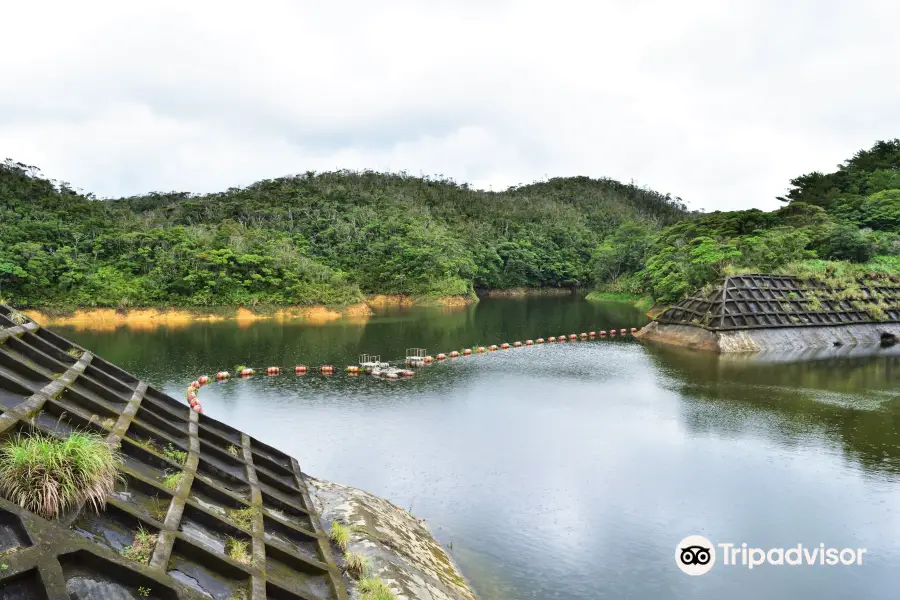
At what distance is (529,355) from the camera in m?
34.8

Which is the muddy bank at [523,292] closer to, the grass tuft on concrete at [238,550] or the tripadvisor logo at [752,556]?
the tripadvisor logo at [752,556]

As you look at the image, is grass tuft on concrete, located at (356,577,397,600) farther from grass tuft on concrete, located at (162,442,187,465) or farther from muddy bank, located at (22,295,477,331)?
muddy bank, located at (22,295,477,331)

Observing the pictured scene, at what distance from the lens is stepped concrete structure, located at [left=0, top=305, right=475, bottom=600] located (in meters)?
5.02

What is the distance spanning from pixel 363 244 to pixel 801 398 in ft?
178

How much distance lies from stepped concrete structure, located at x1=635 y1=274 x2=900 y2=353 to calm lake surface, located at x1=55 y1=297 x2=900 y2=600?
325cm

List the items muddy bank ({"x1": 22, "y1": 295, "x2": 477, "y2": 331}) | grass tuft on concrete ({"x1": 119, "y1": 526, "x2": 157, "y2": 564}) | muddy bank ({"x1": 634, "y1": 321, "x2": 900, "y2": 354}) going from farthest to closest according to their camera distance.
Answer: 1. muddy bank ({"x1": 22, "y1": 295, "x2": 477, "y2": 331})
2. muddy bank ({"x1": 634, "y1": 321, "x2": 900, "y2": 354})
3. grass tuft on concrete ({"x1": 119, "y1": 526, "x2": 157, "y2": 564})

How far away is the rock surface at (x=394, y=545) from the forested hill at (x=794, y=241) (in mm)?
37122

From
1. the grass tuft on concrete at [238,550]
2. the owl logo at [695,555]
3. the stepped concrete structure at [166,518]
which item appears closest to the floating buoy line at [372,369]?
the stepped concrete structure at [166,518]

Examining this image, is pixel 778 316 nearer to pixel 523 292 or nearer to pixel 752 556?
pixel 752 556

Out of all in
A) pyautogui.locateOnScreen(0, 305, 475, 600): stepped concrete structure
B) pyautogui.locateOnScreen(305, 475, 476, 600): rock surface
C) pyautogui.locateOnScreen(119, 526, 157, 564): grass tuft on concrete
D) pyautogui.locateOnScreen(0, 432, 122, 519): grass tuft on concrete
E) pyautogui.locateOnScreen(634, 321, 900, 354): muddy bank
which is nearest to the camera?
pyautogui.locateOnScreen(0, 305, 475, 600): stepped concrete structure

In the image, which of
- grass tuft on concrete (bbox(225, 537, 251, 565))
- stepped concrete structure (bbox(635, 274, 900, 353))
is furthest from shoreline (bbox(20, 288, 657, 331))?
grass tuft on concrete (bbox(225, 537, 251, 565))

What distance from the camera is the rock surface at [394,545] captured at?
8.88 m

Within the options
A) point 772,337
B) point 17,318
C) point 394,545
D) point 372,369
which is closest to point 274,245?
point 372,369

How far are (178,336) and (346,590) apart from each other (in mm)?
38102
